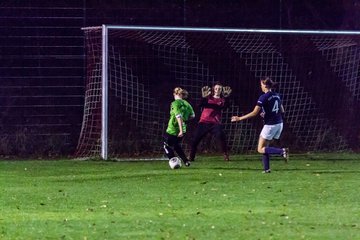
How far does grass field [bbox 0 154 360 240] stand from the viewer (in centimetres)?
990

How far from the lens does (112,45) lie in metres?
21.4

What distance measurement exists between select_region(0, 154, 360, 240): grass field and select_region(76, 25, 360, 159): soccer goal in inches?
107

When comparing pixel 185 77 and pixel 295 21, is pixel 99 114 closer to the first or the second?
pixel 185 77

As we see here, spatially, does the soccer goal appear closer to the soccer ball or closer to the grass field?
the grass field

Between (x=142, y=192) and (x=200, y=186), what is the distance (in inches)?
41.1

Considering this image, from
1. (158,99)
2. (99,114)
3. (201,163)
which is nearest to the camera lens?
(201,163)

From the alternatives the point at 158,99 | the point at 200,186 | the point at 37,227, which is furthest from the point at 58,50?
the point at 37,227

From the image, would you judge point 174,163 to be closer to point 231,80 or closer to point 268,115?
point 268,115

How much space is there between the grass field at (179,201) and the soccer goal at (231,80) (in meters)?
2.71

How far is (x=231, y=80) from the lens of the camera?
73.2 ft

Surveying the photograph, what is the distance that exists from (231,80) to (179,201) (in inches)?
400

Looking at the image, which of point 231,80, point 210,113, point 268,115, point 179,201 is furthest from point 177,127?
point 179,201

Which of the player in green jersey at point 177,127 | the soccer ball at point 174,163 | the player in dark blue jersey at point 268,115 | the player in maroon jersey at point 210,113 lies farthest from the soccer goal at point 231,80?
the player in dark blue jersey at point 268,115

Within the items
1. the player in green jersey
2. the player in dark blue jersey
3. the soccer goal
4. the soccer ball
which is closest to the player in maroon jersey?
the player in green jersey
